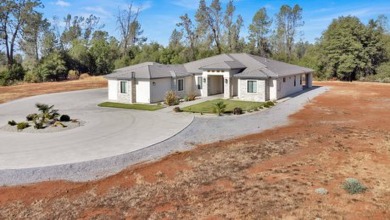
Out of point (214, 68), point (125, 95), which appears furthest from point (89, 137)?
point (214, 68)

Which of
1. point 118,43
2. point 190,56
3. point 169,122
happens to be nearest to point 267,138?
point 169,122

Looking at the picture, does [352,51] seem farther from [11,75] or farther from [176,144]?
[11,75]

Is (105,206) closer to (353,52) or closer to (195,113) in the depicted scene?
(195,113)

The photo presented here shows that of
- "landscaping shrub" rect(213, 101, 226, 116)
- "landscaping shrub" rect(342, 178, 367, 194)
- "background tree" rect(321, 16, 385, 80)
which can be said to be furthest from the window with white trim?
"background tree" rect(321, 16, 385, 80)

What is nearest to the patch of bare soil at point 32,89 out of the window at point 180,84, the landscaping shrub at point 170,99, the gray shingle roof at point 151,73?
the gray shingle roof at point 151,73

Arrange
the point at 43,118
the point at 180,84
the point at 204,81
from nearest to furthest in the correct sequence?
the point at 43,118 → the point at 180,84 → the point at 204,81

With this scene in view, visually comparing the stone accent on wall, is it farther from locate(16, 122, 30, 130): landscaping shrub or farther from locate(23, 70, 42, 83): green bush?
locate(23, 70, 42, 83): green bush

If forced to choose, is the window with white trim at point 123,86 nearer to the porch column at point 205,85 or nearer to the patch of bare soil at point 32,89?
the porch column at point 205,85
